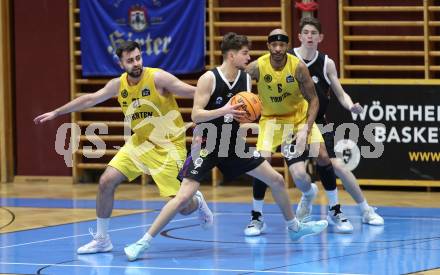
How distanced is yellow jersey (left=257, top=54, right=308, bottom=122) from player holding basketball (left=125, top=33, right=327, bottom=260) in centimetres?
86

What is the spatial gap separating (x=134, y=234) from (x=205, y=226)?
0.94 meters

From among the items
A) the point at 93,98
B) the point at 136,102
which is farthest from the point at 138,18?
the point at 136,102

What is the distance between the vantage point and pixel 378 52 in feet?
43.8

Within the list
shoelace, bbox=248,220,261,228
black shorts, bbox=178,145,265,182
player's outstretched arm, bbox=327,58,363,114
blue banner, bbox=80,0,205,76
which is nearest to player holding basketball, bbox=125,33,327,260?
black shorts, bbox=178,145,265,182

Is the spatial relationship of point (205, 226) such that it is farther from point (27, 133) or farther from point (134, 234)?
point (27, 133)

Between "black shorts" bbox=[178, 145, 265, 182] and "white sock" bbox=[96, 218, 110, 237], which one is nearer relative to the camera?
"black shorts" bbox=[178, 145, 265, 182]

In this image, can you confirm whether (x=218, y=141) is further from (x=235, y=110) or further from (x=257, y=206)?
(x=257, y=206)

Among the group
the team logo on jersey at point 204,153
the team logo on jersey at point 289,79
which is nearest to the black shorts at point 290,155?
the team logo on jersey at point 289,79

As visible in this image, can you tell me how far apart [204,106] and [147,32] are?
20.4 feet

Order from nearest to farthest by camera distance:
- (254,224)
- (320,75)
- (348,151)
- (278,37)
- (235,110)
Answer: (235,110), (278,37), (254,224), (320,75), (348,151)

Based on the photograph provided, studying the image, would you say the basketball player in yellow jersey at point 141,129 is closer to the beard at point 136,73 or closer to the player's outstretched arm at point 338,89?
the beard at point 136,73

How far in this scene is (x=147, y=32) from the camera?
567 inches

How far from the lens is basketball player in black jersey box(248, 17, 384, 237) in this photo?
9.88m

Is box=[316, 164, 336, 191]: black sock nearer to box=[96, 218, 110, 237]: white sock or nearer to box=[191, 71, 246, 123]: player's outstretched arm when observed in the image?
box=[191, 71, 246, 123]: player's outstretched arm
